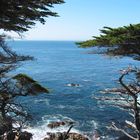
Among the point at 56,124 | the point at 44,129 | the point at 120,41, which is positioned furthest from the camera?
the point at 56,124

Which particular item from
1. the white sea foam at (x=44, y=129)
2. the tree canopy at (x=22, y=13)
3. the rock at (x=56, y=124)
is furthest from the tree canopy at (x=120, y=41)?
the rock at (x=56, y=124)

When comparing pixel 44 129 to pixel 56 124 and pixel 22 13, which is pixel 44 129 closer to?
pixel 56 124

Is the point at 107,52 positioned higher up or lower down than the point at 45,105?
higher up

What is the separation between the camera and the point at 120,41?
1307 centimetres

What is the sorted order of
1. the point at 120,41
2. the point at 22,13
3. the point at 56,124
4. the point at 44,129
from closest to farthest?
the point at 22,13
the point at 120,41
the point at 44,129
the point at 56,124

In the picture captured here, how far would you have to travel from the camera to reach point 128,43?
13398mm

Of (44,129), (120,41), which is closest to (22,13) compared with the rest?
(120,41)

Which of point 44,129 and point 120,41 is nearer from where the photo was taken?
point 120,41

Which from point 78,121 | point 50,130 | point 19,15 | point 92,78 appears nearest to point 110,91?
point 19,15

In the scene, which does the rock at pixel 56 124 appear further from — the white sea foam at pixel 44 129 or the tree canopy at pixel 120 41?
the tree canopy at pixel 120 41

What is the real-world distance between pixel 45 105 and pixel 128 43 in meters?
33.5

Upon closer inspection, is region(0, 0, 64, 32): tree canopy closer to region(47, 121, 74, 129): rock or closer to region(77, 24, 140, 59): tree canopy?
region(77, 24, 140, 59): tree canopy

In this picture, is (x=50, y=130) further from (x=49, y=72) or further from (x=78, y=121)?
(x=49, y=72)

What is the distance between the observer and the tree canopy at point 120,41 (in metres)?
12.9
